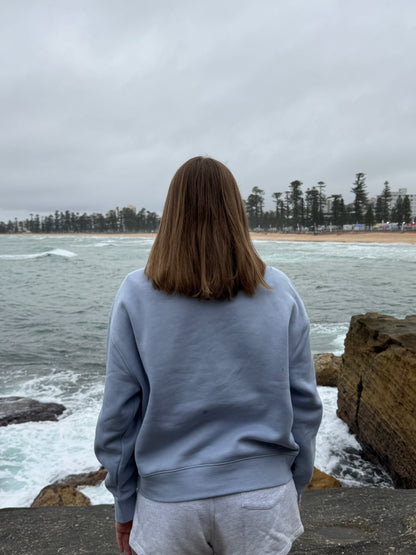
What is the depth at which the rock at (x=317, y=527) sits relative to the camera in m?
2.32

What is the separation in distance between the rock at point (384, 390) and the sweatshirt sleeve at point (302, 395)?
277cm

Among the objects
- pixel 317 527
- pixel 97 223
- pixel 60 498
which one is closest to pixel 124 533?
pixel 317 527

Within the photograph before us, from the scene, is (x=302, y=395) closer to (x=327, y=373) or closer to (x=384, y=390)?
(x=384, y=390)

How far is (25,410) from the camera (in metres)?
6.02

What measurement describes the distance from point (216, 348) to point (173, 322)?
13cm

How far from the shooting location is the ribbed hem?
40.9 inches

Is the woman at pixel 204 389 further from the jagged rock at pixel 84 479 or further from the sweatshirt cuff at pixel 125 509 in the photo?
the jagged rock at pixel 84 479

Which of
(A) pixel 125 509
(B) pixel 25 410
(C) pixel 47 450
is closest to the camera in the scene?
(A) pixel 125 509

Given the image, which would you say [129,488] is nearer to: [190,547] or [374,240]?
[190,547]

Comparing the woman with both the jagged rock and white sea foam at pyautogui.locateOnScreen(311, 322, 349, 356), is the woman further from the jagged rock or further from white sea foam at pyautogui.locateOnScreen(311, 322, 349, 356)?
white sea foam at pyautogui.locateOnScreen(311, 322, 349, 356)

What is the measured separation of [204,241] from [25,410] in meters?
5.90

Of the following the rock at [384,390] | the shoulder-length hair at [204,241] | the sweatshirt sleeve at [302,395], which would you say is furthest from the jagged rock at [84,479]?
the shoulder-length hair at [204,241]

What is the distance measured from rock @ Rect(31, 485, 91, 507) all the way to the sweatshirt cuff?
3087 millimetres

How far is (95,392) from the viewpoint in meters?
6.82
